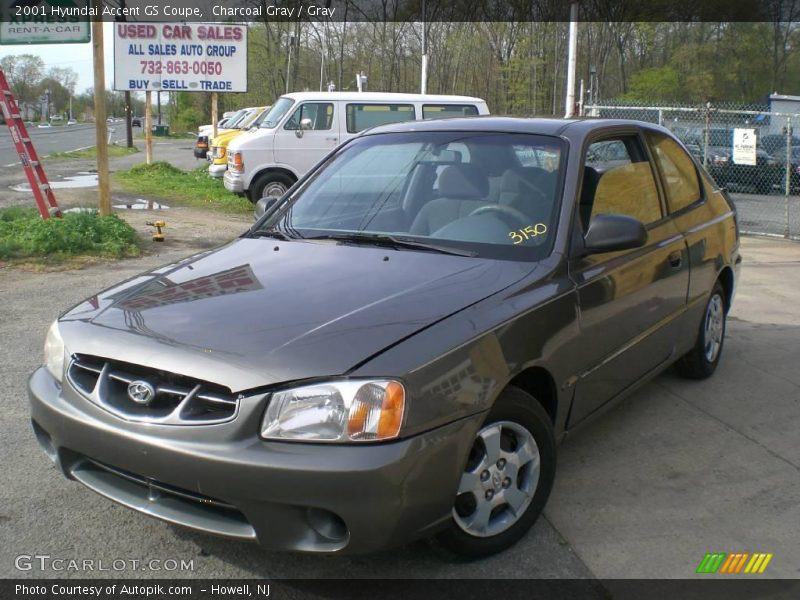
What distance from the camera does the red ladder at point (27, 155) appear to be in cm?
993

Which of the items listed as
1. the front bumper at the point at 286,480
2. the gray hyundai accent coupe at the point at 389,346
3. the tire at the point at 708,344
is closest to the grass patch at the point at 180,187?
the tire at the point at 708,344

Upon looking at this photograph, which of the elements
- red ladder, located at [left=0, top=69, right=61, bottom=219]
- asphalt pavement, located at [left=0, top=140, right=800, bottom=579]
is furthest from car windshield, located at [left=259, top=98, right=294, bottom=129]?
asphalt pavement, located at [left=0, top=140, right=800, bottom=579]

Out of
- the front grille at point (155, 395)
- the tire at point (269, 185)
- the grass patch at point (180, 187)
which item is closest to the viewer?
the front grille at point (155, 395)

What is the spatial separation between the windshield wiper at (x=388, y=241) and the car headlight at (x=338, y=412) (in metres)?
1.14

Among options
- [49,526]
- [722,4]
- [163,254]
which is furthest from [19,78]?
[49,526]

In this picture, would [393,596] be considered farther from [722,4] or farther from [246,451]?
[722,4]

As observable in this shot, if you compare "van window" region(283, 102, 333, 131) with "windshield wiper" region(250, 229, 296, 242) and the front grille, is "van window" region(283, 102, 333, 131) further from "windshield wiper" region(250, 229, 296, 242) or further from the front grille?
the front grille

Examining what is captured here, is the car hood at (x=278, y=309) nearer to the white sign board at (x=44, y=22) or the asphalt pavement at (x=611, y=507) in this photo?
the asphalt pavement at (x=611, y=507)

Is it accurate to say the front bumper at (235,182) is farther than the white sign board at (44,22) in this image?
Yes

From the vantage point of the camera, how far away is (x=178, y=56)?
19562 mm

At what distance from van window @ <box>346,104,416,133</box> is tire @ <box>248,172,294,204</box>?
58.1 inches

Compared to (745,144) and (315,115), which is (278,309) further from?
(315,115)

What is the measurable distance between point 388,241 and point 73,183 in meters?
17.6

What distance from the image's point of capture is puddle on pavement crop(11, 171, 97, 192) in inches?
666
